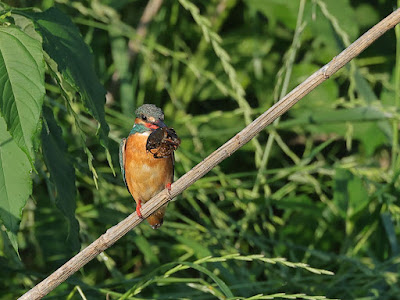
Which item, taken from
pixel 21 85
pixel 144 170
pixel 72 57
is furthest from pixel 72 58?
pixel 144 170

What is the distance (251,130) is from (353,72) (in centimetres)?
137

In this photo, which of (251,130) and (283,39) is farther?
(283,39)

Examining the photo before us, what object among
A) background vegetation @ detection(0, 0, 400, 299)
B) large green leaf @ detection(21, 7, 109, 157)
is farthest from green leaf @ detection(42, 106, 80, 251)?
large green leaf @ detection(21, 7, 109, 157)

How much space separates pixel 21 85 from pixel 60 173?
1.62ft

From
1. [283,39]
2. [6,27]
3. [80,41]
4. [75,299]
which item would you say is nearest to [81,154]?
[75,299]

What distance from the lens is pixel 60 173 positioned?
187 centimetres

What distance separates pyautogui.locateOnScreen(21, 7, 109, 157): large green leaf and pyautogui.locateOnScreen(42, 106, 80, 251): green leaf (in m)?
0.16

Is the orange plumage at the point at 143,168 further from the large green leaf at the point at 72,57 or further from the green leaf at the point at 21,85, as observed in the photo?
the green leaf at the point at 21,85

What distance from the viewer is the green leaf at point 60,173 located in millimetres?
1813

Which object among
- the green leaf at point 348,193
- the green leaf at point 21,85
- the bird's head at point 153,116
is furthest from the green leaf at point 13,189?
the green leaf at point 348,193

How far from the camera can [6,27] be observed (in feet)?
4.94

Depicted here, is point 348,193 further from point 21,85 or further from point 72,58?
point 21,85

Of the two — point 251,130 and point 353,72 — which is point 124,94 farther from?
point 251,130

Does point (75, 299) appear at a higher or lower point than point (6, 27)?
lower
